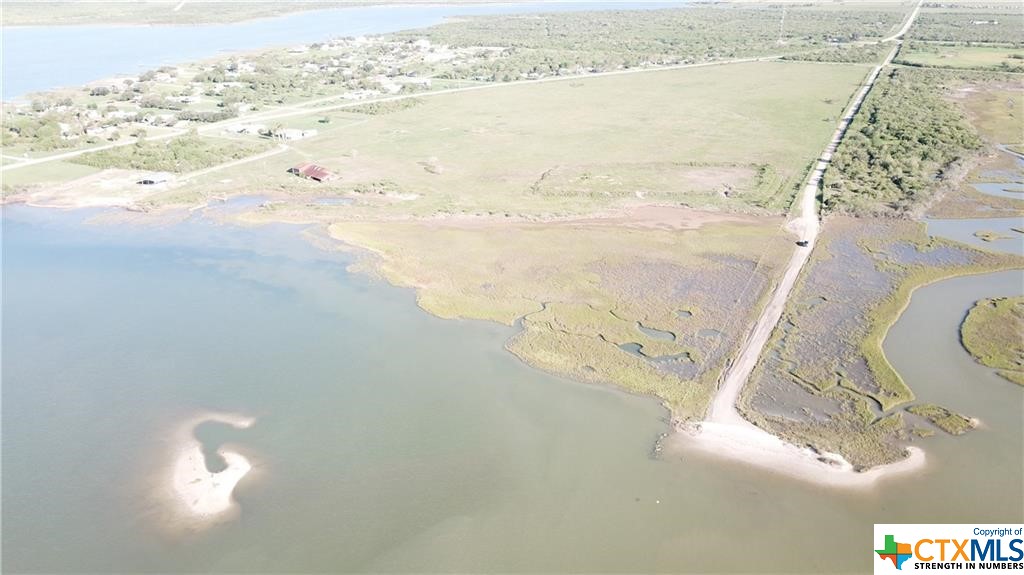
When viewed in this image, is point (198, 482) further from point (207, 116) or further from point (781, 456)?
point (207, 116)

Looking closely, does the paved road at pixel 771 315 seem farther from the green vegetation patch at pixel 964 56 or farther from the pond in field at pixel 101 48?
the pond in field at pixel 101 48

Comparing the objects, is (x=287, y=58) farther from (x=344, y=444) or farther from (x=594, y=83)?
(x=344, y=444)

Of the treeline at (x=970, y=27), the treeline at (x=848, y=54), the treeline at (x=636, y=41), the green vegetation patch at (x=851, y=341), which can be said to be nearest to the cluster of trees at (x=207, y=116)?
the treeline at (x=636, y=41)

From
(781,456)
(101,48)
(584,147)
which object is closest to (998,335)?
(781,456)

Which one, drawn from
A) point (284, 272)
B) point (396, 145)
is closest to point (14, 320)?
point (284, 272)

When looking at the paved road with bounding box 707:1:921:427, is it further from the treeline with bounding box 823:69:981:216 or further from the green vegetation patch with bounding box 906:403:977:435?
the green vegetation patch with bounding box 906:403:977:435
